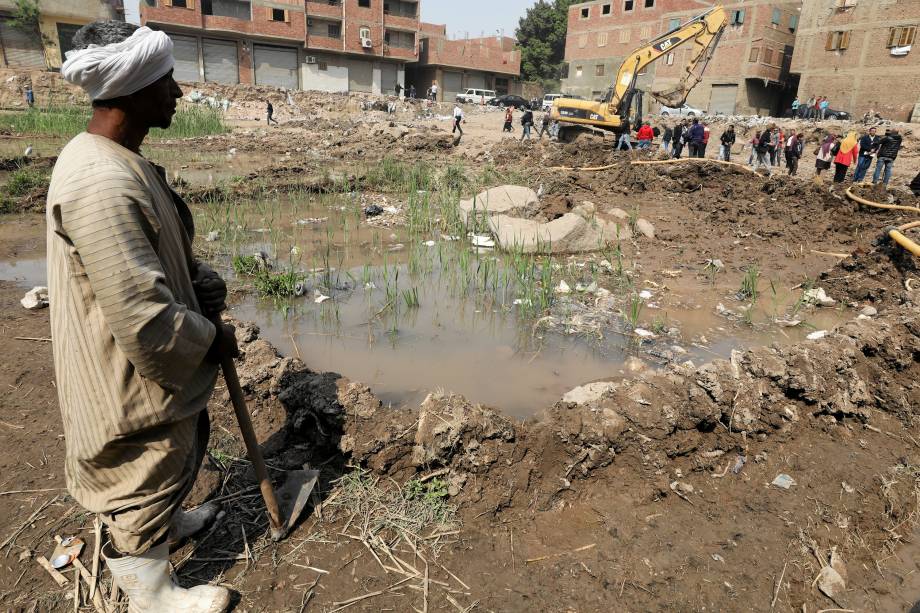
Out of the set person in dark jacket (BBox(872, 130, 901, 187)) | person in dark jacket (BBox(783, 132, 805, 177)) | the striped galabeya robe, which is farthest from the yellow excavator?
the striped galabeya robe

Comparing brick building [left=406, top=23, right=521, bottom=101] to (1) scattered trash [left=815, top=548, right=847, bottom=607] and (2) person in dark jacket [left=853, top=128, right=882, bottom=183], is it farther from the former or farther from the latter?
(1) scattered trash [left=815, top=548, right=847, bottom=607]

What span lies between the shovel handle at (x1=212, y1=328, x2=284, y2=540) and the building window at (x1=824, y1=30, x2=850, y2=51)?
30.3m

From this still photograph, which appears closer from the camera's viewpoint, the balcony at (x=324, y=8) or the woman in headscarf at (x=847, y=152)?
the woman in headscarf at (x=847, y=152)

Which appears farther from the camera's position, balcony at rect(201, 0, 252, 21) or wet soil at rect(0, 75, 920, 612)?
balcony at rect(201, 0, 252, 21)

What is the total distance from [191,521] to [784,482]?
2.66m

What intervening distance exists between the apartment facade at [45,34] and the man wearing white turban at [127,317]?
34.2 metres

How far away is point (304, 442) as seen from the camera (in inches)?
102

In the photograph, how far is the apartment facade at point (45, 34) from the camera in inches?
1045

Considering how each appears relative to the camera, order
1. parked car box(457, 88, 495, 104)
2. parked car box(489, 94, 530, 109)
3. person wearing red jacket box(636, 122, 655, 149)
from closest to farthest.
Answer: person wearing red jacket box(636, 122, 655, 149)
parked car box(489, 94, 530, 109)
parked car box(457, 88, 495, 104)

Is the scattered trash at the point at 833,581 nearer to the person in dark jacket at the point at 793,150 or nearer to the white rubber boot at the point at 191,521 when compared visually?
the white rubber boot at the point at 191,521

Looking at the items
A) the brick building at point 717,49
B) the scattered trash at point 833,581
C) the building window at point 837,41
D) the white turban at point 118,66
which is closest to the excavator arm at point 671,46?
the brick building at point 717,49

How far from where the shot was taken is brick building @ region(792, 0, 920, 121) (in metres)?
21.1

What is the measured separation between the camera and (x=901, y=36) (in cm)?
2120

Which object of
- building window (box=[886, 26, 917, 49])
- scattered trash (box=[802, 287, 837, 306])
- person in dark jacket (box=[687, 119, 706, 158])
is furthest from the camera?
building window (box=[886, 26, 917, 49])
